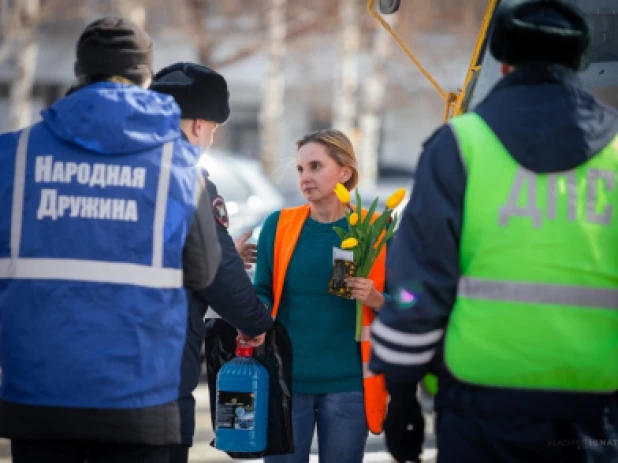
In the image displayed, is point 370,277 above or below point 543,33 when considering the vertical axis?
below

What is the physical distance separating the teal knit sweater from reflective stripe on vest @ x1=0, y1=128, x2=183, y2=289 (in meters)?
1.58

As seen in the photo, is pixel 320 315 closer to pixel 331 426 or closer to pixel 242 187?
pixel 331 426

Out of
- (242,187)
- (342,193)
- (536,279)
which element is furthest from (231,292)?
(242,187)

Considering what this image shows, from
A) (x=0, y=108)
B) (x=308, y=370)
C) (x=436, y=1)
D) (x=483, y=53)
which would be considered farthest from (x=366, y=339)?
(x=0, y=108)

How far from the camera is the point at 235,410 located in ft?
15.1

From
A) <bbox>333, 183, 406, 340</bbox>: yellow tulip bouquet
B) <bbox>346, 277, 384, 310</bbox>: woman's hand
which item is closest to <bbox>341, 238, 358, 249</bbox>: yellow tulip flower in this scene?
<bbox>333, 183, 406, 340</bbox>: yellow tulip bouquet

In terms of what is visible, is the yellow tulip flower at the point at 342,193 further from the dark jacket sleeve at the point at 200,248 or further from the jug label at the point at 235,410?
the dark jacket sleeve at the point at 200,248

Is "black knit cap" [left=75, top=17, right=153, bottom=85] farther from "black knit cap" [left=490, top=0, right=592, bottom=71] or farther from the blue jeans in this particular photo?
the blue jeans

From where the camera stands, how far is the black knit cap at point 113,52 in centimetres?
350

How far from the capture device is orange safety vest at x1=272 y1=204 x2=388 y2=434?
184 inches

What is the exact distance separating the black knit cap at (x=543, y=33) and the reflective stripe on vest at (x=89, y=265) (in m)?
1.05

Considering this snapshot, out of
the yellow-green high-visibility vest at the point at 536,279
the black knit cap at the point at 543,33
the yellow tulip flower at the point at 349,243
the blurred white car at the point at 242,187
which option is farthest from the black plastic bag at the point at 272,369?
the blurred white car at the point at 242,187

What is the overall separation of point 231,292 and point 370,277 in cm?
108

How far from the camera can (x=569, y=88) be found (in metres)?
3.22
